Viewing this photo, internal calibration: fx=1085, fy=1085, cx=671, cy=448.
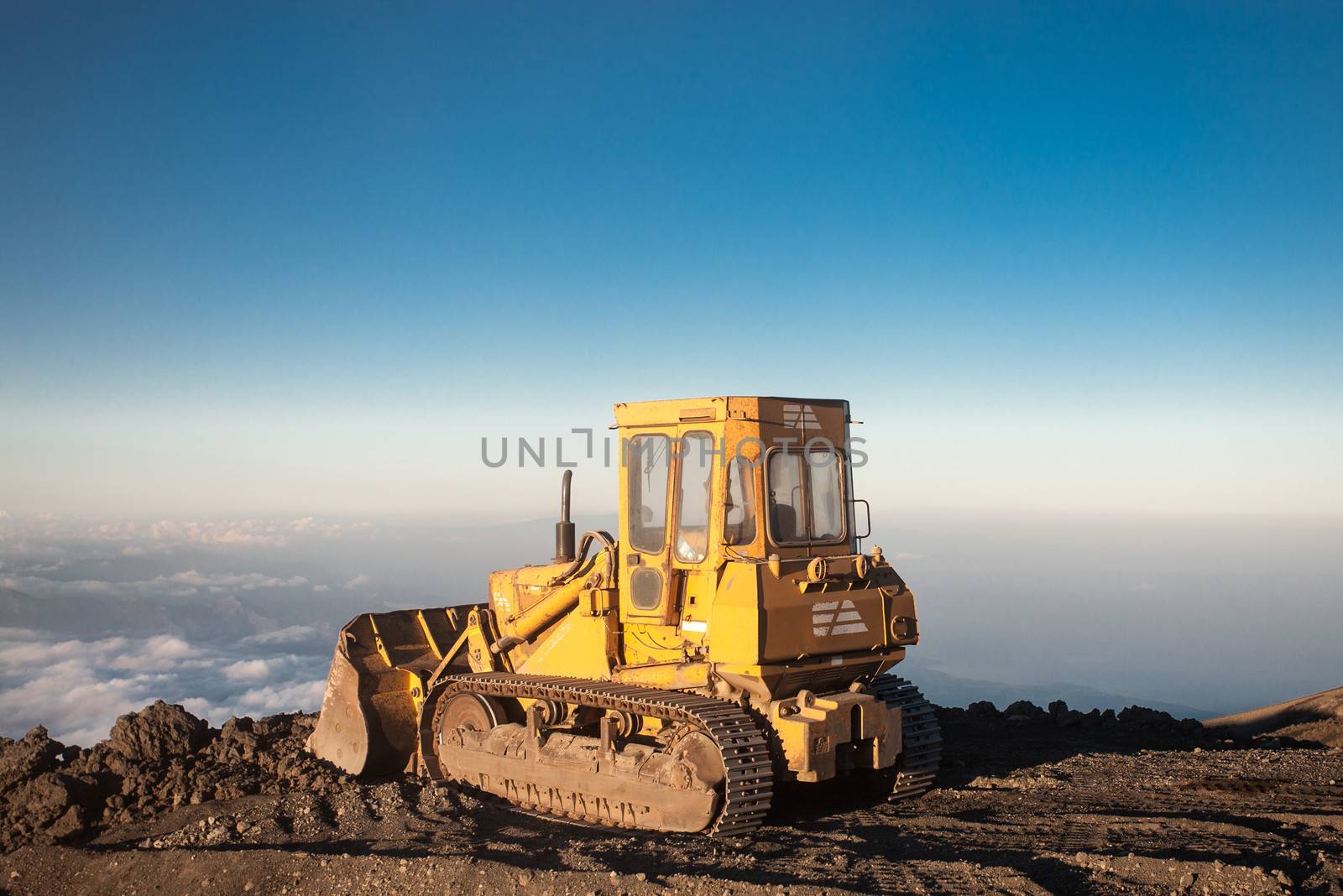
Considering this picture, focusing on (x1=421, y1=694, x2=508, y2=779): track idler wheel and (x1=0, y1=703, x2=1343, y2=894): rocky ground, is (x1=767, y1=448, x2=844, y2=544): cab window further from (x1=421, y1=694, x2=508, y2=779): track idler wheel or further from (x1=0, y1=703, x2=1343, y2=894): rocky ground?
(x1=421, y1=694, x2=508, y2=779): track idler wheel

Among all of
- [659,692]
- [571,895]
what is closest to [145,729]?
[659,692]

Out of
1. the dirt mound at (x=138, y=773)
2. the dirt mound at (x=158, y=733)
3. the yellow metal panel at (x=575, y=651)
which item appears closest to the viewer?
the yellow metal panel at (x=575, y=651)

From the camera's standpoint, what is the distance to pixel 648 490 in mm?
10344

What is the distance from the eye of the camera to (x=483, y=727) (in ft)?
38.7

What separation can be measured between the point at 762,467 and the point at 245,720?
8.75 metres

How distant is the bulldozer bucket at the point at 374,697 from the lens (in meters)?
12.6

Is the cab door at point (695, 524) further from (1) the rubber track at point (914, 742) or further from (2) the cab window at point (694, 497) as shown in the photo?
(1) the rubber track at point (914, 742)

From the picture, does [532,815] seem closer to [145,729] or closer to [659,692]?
[659,692]

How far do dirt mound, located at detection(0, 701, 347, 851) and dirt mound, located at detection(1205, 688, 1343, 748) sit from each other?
44.7 ft

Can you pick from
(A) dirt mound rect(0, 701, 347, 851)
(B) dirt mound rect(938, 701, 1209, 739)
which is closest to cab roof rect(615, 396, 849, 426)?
(A) dirt mound rect(0, 701, 347, 851)

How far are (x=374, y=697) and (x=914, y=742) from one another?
6.21 meters

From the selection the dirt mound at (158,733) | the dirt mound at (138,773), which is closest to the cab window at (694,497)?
the dirt mound at (138,773)

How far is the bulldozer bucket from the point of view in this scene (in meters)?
12.6

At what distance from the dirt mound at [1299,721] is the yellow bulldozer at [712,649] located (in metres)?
8.49
